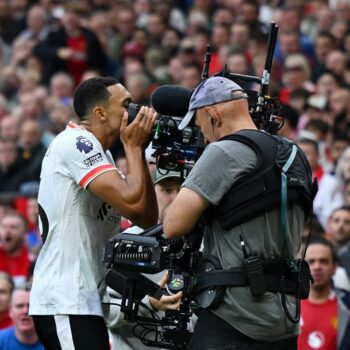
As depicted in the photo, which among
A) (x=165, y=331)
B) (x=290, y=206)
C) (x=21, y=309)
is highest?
(x=290, y=206)

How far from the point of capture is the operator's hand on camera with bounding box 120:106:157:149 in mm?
7020

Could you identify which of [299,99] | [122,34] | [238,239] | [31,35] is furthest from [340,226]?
[31,35]

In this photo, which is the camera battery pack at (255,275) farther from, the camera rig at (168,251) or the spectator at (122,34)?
the spectator at (122,34)

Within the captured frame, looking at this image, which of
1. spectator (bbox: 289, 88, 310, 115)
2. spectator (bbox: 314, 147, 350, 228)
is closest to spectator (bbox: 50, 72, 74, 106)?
spectator (bbox: 289, 88, 310, 115)

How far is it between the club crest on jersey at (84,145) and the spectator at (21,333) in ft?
8.53

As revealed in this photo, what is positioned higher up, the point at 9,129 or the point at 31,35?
the point at 31,35

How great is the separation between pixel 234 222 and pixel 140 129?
0.92 meters

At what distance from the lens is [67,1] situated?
1891cm

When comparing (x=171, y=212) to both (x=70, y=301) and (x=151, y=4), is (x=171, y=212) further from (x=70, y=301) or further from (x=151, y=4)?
(x=151, y=4)

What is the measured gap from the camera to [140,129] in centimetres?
702

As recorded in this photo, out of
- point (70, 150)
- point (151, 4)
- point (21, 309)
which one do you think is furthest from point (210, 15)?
point (70, 150)

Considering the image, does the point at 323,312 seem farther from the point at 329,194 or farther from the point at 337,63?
the point at 337,63

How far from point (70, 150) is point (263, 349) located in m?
1.56

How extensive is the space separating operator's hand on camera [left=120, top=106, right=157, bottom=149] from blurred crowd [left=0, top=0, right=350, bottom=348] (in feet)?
14.1
